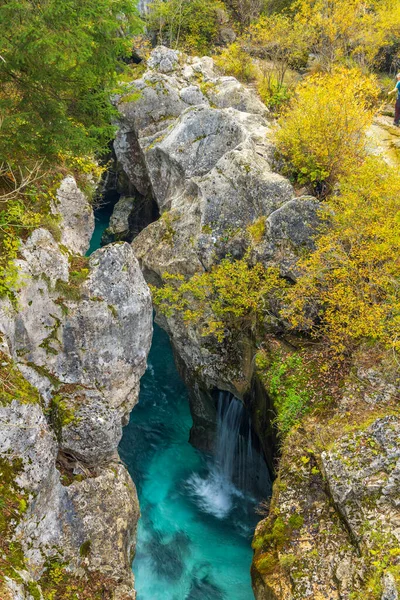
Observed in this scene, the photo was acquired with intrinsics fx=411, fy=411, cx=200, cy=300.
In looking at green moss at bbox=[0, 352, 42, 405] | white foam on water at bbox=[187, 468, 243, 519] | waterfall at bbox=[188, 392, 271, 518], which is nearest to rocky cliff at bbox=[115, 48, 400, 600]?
waterfall at bbox=[188, 392, 271, 518]

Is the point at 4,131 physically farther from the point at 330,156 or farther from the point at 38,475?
the point at 330,156

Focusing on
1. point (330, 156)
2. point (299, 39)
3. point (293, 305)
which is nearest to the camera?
point (293, 305)

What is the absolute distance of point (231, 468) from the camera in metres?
16.8

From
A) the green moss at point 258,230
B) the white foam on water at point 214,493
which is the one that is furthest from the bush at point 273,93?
the white foam on water at point 214,493

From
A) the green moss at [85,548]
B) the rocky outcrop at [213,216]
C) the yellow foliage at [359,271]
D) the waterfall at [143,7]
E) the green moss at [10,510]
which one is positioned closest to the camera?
the green moss at [10,510]

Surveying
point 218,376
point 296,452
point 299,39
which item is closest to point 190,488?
point 218,376

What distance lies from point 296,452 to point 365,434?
183 centimetres

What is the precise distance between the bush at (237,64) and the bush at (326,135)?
51.0 ft

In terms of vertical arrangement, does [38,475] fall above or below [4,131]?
below

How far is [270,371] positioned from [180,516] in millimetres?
7134

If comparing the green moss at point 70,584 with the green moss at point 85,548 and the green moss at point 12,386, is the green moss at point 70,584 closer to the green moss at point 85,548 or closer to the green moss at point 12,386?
the green moss at point 85,548

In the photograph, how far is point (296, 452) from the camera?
10.4m

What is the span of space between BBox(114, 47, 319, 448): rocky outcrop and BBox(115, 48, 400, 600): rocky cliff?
0.05m

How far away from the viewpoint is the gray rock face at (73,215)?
13125 millimetres
